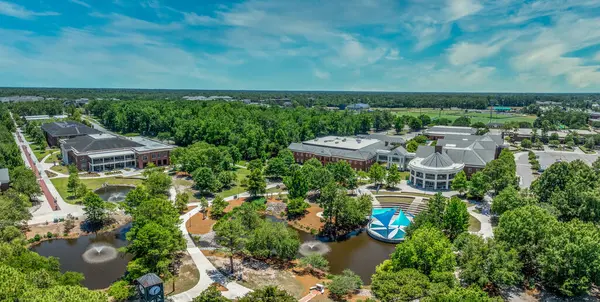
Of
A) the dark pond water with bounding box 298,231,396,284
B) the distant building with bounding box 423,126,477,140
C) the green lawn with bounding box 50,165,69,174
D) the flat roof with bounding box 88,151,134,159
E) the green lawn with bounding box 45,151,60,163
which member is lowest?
the dark pond water with bounding box 298,231,396,284

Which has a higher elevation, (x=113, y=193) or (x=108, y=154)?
(x=108, y=154)

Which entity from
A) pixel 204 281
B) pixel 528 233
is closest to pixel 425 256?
pixel 528 233

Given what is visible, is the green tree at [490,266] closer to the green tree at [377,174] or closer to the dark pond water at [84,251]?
the green tree at [377,174]

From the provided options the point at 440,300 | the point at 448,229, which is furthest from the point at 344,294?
the point at 448,229

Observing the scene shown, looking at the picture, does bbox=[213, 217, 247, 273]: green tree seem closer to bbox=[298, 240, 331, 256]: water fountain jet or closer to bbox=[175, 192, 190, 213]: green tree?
bbox=[298, 240, 331, 256]: water fountain jet

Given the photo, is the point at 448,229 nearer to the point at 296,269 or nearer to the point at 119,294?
the point at 296,269

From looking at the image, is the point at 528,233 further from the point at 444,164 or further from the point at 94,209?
the point at 94,209

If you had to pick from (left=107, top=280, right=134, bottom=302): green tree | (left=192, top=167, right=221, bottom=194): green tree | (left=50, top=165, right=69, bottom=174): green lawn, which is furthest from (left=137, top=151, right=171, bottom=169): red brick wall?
(left=107, top=280, right=134, bottom=302): green tree
